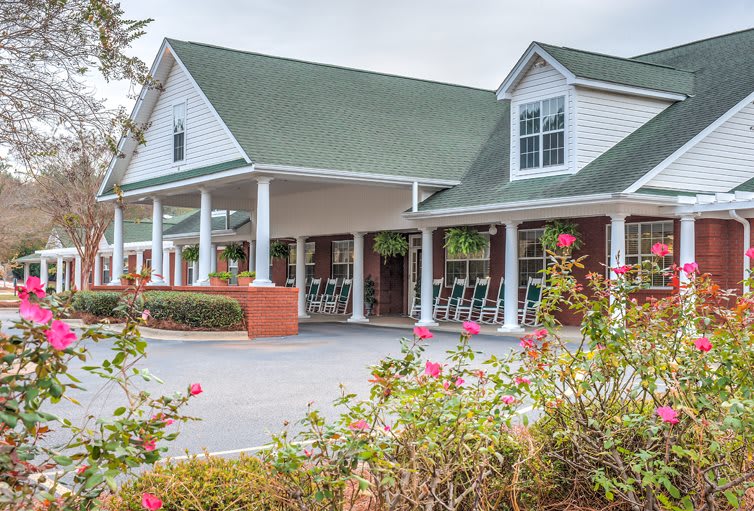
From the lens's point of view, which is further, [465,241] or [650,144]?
[465,241]

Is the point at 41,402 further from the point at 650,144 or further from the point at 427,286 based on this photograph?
the point at 427,286

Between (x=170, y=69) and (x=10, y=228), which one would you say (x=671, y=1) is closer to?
(x=170, y=69)

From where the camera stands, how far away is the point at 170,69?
23.1 meters

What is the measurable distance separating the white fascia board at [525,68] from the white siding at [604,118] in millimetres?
594

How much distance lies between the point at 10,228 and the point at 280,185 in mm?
24937

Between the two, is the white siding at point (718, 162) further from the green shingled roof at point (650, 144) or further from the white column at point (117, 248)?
the white column at point (117, 248)

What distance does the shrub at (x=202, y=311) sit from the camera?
1823 cm

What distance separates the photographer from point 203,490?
4484 millimetres

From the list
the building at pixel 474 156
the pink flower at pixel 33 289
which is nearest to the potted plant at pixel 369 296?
the building at pixel 474 156

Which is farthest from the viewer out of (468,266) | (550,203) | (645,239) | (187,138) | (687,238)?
Answer: (468,266)

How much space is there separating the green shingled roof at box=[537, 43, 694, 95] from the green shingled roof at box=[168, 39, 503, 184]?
4638 mm

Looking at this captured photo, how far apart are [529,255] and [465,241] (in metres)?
1.93

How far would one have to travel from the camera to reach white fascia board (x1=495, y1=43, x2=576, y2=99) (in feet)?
61.2

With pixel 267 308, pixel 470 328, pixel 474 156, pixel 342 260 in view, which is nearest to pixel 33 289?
pixel 470 328
